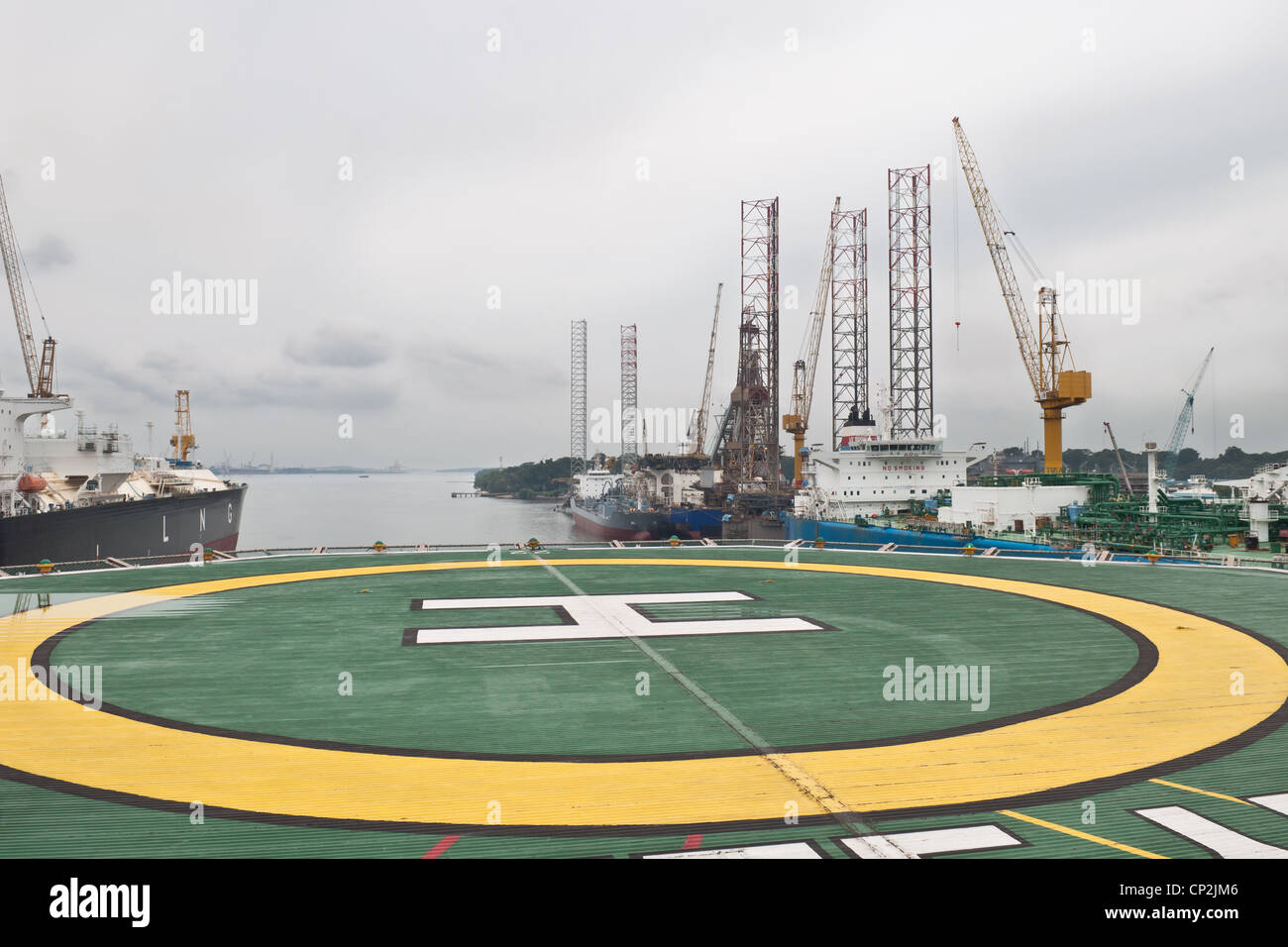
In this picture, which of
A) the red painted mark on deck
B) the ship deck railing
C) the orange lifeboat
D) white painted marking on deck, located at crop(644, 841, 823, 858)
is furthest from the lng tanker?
white painted marking on deck, located at crop(644, 841, 823, 858)

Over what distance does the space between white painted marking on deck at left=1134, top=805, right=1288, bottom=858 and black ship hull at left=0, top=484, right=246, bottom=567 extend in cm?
2867

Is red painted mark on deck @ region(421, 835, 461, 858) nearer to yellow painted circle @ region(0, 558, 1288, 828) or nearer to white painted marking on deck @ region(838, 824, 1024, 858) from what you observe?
yellow painted circle @ region(0, 558, 1288, 828)

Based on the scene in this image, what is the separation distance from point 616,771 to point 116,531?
5011 centimetres

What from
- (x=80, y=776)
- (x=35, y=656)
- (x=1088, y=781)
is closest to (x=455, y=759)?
(x=80, y=776)

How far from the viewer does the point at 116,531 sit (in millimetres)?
46969

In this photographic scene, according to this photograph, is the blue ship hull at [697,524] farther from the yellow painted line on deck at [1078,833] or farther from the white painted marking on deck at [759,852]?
the white painted marking on deck at [759,852]

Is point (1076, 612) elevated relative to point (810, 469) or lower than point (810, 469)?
lower

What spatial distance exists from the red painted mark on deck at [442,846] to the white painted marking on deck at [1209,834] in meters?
4.37

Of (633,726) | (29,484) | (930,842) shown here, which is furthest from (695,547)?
(29,484)

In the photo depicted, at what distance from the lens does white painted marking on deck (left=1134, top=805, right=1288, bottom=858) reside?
6.48m
